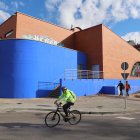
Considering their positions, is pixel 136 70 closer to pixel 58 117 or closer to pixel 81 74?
pixel 81 74

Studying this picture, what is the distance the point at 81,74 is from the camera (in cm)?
3469

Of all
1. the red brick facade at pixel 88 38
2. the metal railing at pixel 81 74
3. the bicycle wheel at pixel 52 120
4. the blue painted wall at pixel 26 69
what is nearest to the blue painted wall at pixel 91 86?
the blue painted wall at pixel 26 69

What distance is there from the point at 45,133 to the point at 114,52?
103 feet

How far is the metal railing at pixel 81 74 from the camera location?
33.2 m

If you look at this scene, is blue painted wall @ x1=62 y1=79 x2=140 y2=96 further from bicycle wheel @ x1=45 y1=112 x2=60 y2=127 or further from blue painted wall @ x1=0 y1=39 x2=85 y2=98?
bicycle wheel @ x1=45 y1=112 x2=60 y2=127

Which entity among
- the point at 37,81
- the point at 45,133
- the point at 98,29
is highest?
the point at 98,29

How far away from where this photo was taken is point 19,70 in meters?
27.7

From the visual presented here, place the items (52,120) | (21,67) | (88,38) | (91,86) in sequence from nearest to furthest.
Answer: (52,120)
(21,67)
(91,86)
(88,38)

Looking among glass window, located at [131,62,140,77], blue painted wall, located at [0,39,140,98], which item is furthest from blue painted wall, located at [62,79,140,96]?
glass window, located at [131,62,140,77]

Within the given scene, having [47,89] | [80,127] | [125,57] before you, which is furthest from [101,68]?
[80,127]

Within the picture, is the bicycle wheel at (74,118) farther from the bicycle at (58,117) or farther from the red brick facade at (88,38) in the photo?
the red brick facade at (88,38)

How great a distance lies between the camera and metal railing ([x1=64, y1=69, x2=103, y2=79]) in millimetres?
33156

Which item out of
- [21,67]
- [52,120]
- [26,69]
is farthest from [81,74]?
[52,120]

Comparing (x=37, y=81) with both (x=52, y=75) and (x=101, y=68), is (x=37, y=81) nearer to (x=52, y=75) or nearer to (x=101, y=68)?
(x=52, y=75)
